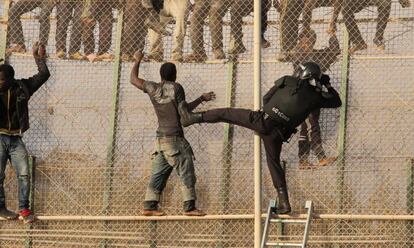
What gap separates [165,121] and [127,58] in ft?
4.45

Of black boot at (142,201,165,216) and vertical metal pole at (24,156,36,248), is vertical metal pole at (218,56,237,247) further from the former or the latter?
vertical metal pole at (24,156,36,248)

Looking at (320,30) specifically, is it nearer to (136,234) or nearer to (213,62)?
(213,62)

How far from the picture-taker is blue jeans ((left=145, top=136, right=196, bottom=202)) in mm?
13102

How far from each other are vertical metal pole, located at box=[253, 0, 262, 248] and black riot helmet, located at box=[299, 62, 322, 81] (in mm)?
627

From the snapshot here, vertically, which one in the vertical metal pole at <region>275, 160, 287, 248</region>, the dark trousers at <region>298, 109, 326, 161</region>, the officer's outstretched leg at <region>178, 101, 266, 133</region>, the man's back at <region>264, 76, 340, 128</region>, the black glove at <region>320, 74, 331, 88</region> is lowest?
the vertical metal pole at <region>275, 160, 287, 248</region>

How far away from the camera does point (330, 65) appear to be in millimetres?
13633

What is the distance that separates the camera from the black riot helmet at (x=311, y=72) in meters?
12.7

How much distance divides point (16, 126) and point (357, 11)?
4302mm

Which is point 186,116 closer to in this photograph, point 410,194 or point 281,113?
point 281,113

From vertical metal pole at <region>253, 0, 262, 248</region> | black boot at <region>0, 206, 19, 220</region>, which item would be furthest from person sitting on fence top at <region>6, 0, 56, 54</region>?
vertical metal pole at <region>253, 0, 262, 248</region>

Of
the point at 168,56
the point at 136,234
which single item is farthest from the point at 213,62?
the point at 136,234

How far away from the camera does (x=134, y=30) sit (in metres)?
14.2

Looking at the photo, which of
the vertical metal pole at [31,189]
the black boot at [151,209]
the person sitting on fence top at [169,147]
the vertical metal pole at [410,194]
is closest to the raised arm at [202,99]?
the person sitting on fence top at [169,147]

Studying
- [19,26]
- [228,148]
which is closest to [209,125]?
[228,148]
